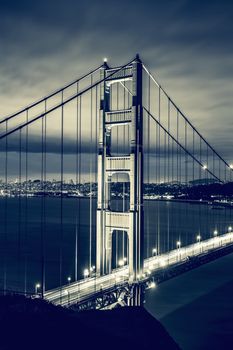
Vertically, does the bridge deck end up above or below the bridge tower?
below

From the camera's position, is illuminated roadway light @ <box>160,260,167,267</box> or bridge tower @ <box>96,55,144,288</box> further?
illuminated roadway light @ <box>160,260,167,267</box>

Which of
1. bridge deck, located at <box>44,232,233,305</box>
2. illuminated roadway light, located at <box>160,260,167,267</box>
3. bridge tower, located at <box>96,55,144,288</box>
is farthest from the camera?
illuminated roadway light, located at <box>160,260,167,267</box>

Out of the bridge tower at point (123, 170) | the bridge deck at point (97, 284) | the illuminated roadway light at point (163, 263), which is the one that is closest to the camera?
the bridge deck at point (97, 284)

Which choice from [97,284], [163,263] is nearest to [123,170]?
[97,284]

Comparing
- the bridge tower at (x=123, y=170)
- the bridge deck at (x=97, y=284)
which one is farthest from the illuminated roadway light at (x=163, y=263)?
the bridge tower at (x=123, y=170)

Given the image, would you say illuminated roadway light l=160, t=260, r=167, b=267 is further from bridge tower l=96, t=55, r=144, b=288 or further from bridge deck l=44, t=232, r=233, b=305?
bridge tower l=96, t=55, r=144, b=288

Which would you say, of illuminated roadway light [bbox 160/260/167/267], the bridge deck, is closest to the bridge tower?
the bridge deck

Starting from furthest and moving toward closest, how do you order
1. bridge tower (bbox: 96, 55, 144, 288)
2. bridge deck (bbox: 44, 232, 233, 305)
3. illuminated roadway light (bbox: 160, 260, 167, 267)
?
illuminated roadway light (bbox: 160, 260, 167, 267) < bridge tower (bbox: 96, 55, 144, 288) < bridge deck (bbox: 44, 232, 233, 305)

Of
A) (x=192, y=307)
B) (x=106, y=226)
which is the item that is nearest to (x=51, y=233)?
(x=192, y=307)

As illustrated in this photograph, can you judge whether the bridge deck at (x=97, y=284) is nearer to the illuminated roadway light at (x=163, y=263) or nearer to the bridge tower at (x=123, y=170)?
the illuminated roadway light at (x=163, y=263)
